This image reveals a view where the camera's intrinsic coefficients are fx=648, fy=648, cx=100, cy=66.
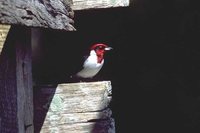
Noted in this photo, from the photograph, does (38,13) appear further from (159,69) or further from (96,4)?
(159,69)

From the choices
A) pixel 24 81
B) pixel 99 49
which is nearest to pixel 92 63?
pixel 99 49

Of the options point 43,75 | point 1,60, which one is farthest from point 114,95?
point 1,60

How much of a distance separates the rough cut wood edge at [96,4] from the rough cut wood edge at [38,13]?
0.38 ft

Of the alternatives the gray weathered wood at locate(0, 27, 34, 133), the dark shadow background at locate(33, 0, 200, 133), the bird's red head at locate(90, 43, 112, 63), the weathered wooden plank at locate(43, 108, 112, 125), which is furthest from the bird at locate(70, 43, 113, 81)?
the gray weathered wood at locate(0, 27, 34, 133)

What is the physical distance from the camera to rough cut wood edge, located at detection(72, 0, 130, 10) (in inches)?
135

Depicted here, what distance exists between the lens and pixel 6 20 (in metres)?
2.42

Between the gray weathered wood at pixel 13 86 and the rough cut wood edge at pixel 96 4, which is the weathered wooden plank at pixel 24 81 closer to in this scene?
the gray weathered wood at pixel 13 86

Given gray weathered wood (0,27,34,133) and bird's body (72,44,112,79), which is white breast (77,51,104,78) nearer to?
bird's body (72,44,112,79)

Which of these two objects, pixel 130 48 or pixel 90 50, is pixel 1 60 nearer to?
pixel 90 50

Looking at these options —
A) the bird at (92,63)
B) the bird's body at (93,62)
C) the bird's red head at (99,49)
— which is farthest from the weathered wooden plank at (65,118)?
the bird's red head at (99,49)

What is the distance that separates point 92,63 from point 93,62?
0.03 meters

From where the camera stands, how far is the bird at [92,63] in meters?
4.53

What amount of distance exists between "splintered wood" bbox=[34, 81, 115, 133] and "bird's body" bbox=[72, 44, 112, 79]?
95cm

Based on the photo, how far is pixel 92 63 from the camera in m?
4.60
